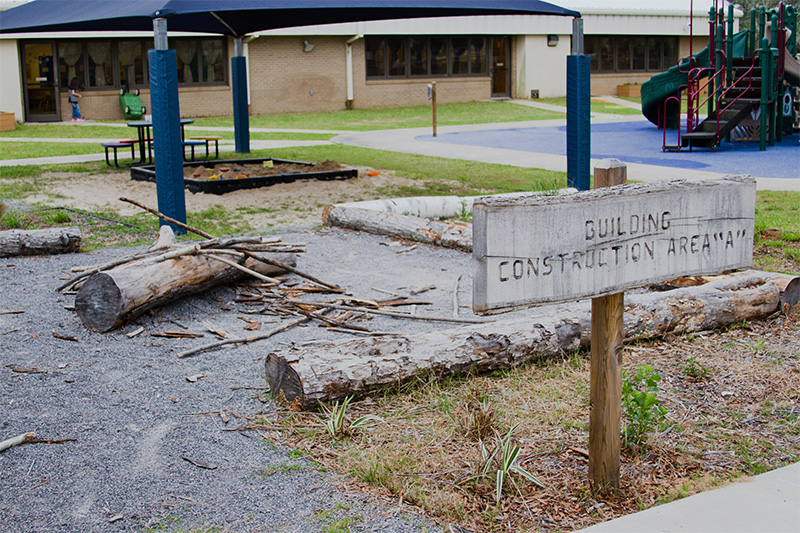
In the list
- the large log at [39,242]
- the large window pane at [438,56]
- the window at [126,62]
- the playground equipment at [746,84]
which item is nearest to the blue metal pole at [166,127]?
the large log at [39,242]

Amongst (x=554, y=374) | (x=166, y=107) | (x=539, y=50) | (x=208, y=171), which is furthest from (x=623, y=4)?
(x=554, y=374)

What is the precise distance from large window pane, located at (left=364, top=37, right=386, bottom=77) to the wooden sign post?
95.4 ft

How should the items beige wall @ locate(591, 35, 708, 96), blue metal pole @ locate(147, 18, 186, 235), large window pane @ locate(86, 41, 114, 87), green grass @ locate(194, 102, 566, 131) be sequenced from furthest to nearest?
beige wall @ locate(591, 35, 708, 96), large window pane @ locate(86, 41, 114, 87), green grass @ locate(194, 102, 566, 131), blue metal pole @ locate(147, 18, 186, 235)

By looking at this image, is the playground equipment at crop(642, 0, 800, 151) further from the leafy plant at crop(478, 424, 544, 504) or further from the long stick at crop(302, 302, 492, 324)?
the leafy plant at crop(478, 424, 544, 504)

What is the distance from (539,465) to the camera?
386 cm

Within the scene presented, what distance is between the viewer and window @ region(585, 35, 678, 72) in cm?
3591

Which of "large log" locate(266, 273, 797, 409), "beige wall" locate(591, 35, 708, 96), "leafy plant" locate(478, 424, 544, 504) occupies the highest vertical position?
"beige wall" locate(591, 35, 708, 96)

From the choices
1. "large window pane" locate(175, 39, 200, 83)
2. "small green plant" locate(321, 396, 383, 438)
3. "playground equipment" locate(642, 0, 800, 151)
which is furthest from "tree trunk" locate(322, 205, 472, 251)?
"large window pane" locate(175, 39, 200, 83)

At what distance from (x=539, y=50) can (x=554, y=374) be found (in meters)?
30.6

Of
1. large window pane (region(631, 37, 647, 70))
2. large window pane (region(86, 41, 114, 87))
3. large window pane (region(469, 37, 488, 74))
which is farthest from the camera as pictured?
large window pane (region(631, 37, 647, 70))

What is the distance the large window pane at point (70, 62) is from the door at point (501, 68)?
15.5 meters

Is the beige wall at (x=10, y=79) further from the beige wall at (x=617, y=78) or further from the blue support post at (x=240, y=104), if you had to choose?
the beige wall at (x=617, y=78)

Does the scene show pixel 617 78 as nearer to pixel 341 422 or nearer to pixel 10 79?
pixel 10 79

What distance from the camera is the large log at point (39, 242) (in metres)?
8.30
